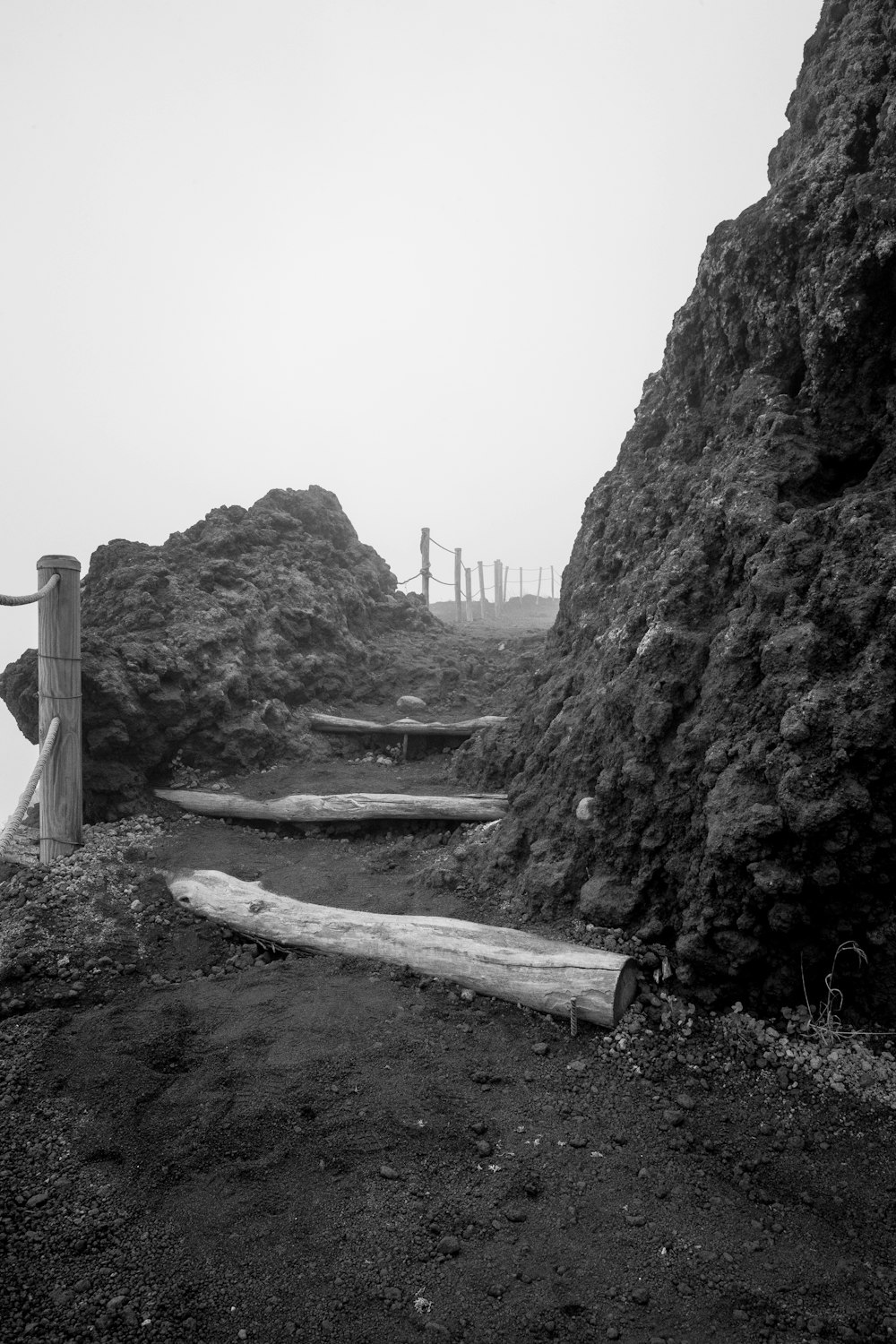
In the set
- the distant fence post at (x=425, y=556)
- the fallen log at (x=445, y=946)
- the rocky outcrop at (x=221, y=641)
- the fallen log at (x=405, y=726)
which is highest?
the distant fence post at (x=425, y=556)

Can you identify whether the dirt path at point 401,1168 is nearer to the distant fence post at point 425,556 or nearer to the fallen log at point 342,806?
the fallen log at point 342,806

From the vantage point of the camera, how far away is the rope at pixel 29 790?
483 cm

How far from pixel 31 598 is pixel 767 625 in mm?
4884

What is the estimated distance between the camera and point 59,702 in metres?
5.88

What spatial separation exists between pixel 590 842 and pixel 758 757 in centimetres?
134

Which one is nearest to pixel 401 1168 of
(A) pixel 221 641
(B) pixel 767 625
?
(B) pixel 767 625

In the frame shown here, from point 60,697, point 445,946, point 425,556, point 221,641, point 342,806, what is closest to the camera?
Result: point 445,946

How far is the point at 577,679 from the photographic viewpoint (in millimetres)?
6117

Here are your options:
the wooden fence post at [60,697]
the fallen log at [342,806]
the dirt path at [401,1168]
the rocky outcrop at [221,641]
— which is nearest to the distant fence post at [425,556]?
the rocky outcrop at [221,641]

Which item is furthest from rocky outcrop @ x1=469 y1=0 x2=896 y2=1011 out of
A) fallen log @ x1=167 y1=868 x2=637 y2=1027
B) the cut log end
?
fallen log @ x1=167 y1=868 x2=637 y2=1027

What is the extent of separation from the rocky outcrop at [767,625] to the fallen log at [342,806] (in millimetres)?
1029

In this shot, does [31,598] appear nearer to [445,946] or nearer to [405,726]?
[445,946]

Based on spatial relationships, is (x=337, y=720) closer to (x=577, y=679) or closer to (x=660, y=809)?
(x=577, y=679)

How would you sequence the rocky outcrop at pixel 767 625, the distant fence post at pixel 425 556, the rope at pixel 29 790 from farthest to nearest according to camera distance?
the distant fence post at pixel 425 556 < the rope at pixel 29 790 < the rocky outcrop at pixel 767 625
